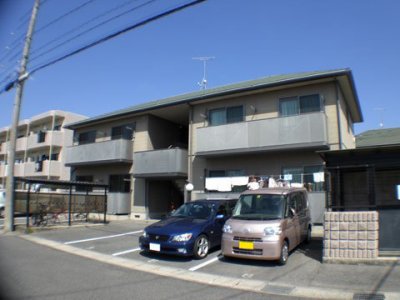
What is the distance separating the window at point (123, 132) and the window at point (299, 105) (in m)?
10.3

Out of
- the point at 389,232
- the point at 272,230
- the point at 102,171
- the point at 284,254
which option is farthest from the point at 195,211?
the point at 102,171

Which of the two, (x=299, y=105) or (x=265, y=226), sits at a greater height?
(x=299, y=105)

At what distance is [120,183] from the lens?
22.9m

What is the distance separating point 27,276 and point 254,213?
5.46 meters

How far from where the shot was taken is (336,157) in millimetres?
9203

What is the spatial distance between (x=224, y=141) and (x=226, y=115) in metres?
1.95

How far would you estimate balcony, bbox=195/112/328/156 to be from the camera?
47.9 ft

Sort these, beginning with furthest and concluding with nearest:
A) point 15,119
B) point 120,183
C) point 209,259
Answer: point 120,183 < point 15,119 < point 209,259

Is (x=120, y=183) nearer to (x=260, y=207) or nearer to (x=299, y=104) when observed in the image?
(x=299, y=104)

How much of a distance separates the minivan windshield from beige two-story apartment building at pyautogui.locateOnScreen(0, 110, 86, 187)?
28938 millimetres

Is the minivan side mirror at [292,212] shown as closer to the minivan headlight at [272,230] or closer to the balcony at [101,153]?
the minivan headlight at [272,230]

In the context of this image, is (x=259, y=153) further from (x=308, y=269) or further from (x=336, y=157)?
(x=308, y=269)

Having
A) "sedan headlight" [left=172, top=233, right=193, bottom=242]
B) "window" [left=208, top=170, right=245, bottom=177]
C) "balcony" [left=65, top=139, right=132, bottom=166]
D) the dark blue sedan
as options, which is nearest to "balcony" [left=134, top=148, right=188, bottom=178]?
"balcony" [left=65, top=139, right=132, bottom=166]

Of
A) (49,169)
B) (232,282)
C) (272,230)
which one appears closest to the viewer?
(232,282)
